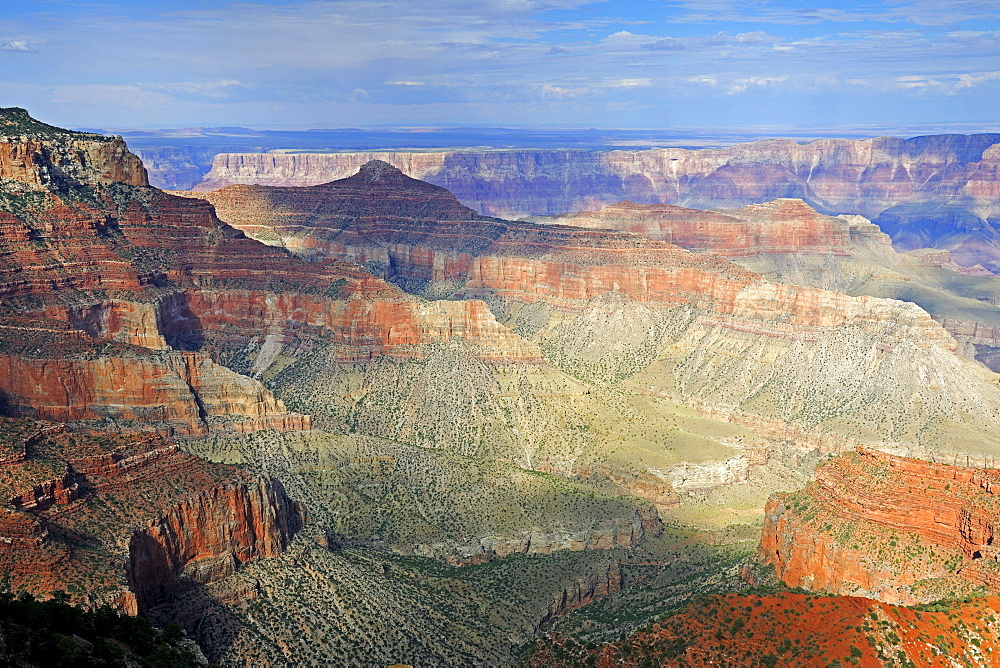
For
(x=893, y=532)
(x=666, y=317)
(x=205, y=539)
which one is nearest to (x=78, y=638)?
(x=205, y=539)

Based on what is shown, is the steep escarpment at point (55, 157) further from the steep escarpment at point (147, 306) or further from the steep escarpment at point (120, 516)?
the steep escarpment at point (120, 516)

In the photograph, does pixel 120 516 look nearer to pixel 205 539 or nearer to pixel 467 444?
pixel 205 539

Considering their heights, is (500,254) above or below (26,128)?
below

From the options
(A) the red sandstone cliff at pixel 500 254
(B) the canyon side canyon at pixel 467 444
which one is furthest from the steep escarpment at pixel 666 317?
(B) the canyon side canyon at pixel 467 444

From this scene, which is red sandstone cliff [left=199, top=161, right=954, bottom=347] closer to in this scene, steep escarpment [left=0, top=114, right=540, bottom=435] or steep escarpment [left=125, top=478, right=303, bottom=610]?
steep escarpment [left=0, top=114, right=540, bottom=435]

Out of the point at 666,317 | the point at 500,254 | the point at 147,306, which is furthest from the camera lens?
the point at 500,254
